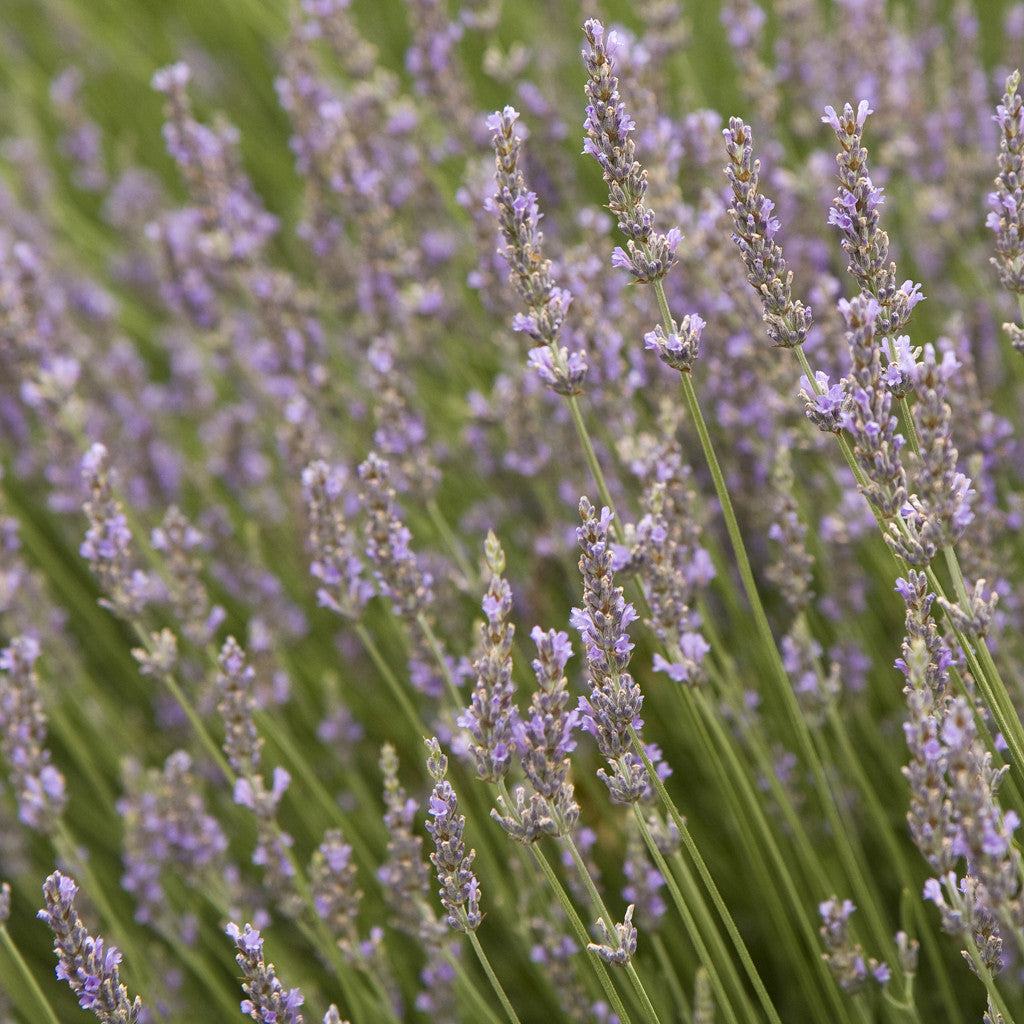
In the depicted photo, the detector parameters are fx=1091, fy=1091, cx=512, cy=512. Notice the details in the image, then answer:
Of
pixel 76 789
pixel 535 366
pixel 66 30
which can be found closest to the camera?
Result: pixel 535 366

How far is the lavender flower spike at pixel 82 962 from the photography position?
1.58m

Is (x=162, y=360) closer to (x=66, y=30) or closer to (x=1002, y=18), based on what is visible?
(x=66, y=30)

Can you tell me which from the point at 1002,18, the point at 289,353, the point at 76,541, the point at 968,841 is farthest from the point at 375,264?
the point at 1002,18

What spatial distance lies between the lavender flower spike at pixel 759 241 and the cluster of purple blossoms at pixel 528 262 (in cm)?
29

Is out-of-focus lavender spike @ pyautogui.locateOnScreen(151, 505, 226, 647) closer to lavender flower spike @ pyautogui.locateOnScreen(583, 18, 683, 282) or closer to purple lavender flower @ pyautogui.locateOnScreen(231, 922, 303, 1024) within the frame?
purple lavender flower @ pyautogui.locateOnScreen(231, 922, 303, 1024)

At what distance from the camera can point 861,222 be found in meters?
1.52

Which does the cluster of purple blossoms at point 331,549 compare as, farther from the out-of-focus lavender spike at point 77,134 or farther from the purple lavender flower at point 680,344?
the out-of-focus lavender spike at point 77,134

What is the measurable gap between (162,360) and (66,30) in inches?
70.9

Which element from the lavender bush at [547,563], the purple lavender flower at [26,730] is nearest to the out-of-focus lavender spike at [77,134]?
the lavender bush at [547,563]

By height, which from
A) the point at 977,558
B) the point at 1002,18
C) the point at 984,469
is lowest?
the point at 977,558

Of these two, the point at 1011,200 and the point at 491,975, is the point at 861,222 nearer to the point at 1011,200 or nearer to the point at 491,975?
the point at 1011,200

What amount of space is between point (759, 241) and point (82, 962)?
56.6 inches

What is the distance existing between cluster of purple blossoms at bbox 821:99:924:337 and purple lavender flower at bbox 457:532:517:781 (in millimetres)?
646

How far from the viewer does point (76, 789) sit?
10.3 feet
